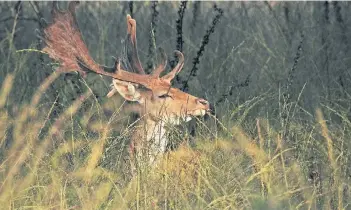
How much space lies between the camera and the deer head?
5.84 m

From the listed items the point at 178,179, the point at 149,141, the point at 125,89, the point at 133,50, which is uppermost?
the point at 133,50

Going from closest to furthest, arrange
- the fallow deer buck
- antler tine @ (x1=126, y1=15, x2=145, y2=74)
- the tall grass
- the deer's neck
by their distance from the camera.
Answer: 1. the tall grass
2. the deer's neck
3. the fallow deer buck
4. antler tine @ (x1=126, y1=15, x2=145, y2=74)

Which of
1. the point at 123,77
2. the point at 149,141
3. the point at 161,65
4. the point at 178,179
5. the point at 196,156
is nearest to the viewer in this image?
the point at 178,179

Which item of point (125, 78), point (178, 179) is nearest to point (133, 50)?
point (125, 78)

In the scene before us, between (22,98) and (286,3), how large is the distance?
2125 mm

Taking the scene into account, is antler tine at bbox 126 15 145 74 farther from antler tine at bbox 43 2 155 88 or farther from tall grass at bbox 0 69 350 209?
tall grass at bbox 0 69 350 209

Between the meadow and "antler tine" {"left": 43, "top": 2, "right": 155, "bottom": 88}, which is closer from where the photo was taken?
the meadow

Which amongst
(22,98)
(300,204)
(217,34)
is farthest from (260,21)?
(300,204)

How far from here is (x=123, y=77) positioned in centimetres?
585

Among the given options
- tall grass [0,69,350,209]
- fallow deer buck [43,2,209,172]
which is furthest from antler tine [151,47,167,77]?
tall grass [0,69,350,209]

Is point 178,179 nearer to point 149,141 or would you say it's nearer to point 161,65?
point 149,141

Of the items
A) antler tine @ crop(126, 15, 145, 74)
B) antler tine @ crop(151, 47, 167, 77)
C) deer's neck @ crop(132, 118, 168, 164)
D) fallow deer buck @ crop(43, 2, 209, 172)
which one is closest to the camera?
deer's neck @ crop(132, 118, 168, 164)

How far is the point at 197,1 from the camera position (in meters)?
8.27

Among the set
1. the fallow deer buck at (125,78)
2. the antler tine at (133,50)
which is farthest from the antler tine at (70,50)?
the antler tine at (133,50)
